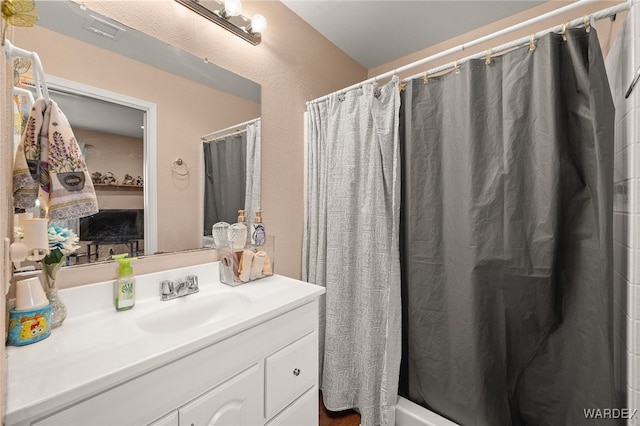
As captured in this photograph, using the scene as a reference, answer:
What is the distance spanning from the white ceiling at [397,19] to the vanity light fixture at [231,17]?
0.39 metres

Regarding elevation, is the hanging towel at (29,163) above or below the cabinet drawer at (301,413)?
above

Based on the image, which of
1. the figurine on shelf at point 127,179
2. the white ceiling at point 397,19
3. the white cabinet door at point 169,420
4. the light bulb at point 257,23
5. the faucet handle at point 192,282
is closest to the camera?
the white cabinet door at point 169,420

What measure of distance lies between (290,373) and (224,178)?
2.98 feet

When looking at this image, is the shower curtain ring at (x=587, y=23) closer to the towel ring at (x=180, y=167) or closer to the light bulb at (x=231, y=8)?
the light bulb at (x=231, y=8)

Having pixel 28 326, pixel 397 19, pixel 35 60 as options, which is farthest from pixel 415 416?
pixel 397 19

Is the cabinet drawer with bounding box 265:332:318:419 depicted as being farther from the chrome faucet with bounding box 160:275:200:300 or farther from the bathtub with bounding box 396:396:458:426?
the bathtub with bounding box 396:396:458:426

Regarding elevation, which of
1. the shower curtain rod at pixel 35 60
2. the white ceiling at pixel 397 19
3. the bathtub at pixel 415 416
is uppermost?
the white ceiling at pixel 397 19

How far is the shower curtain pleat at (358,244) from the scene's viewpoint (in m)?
1.39

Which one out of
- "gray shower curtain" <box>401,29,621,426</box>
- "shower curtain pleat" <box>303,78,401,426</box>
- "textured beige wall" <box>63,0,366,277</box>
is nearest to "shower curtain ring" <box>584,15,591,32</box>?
"gray shower curtain" <box>401,29,621,426</box>

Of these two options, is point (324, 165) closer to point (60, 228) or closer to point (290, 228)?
point (290, 228)

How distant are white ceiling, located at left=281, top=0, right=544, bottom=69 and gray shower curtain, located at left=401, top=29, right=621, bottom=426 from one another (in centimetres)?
65

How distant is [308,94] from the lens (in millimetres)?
1779

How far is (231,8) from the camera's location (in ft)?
4.05

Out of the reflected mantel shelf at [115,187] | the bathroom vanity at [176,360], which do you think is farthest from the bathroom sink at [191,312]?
the reflected mantel shelf at [115,187]
